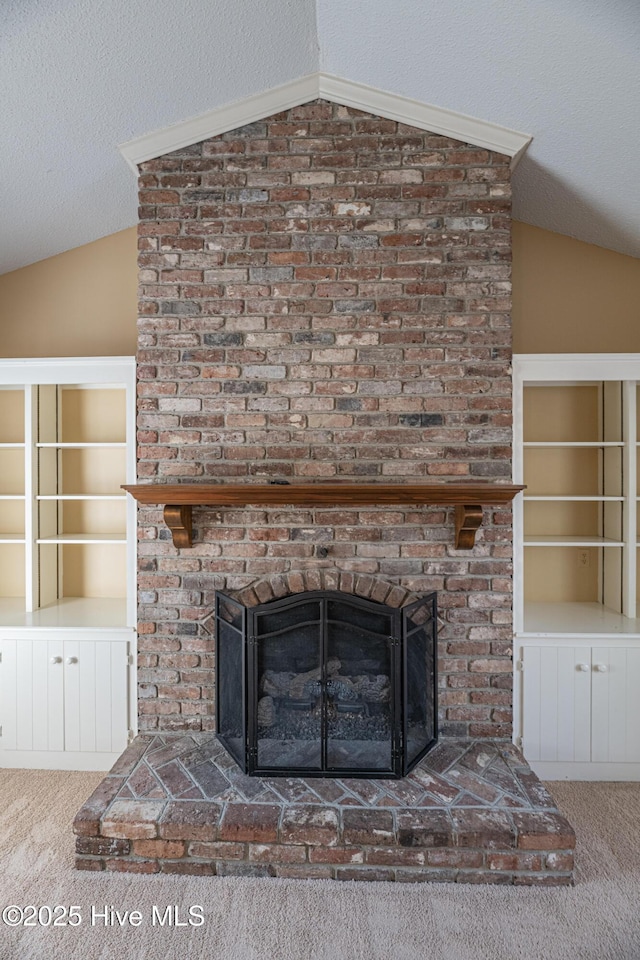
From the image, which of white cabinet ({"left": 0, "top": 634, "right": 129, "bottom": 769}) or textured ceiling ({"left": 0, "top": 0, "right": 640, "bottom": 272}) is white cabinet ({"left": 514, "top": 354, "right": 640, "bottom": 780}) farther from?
white cabinet ({"left": 0, "top": 634, "right": 129, "bottom": 769})

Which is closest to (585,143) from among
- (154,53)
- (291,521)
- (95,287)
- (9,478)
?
(154,53)

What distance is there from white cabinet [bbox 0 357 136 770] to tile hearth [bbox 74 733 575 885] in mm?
670

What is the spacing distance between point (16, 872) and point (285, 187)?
309cm

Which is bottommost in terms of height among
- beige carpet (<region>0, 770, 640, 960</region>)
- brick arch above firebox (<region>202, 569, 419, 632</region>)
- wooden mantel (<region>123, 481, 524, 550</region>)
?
beige carpet (<region>0, 770, 640, 960</region>)

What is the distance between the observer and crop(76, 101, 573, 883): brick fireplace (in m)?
2.56

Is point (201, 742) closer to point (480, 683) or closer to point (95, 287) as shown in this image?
point (480, 683)

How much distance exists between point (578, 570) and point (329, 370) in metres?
1.92

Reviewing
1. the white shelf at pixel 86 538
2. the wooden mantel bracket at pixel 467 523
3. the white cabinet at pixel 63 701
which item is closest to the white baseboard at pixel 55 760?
the white cabinet at pixel 63 701

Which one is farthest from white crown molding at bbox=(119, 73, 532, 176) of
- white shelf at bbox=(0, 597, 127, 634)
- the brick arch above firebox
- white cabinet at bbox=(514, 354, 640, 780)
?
white shelf at bbox=(0, 597, 127, 634)

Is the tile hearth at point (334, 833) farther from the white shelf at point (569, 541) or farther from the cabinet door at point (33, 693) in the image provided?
the white shelf at point (569, 541)

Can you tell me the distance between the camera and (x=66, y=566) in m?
3.31

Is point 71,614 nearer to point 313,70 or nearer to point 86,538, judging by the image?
point 86,538

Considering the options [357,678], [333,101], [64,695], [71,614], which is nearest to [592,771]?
[357,678]

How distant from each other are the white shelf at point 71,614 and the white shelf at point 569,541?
7.14 ft
